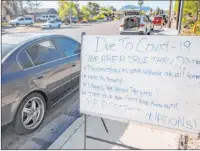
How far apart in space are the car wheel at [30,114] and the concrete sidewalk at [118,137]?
49cm

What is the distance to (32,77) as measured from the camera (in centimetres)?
292

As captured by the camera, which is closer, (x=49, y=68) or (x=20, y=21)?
(x=49, y=68)

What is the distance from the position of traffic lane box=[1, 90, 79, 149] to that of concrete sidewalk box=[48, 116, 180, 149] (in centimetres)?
32

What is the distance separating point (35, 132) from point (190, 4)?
854 inches

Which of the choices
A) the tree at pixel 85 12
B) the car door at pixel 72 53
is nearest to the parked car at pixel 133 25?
the car door at pixel 72 53

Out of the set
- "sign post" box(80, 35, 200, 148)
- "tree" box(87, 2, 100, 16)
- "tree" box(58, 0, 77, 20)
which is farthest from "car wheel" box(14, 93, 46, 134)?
"tree" box(87, 2, 100, 16)

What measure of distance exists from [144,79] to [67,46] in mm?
2345

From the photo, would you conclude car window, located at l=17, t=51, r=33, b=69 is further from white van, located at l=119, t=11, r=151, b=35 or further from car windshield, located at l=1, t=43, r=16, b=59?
white van, located at l=119, t=11, r=151, b=35

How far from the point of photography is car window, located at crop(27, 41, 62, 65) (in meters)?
3.18

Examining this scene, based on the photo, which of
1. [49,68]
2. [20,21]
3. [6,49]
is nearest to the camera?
[6,49]

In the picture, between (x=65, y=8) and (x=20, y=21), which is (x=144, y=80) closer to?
(x=20, y=21)

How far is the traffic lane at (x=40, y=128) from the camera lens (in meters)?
2.86

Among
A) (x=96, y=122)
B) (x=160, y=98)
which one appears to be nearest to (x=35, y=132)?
(x=96, y=122)

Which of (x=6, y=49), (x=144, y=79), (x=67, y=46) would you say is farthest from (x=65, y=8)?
(x=144, y=79)
